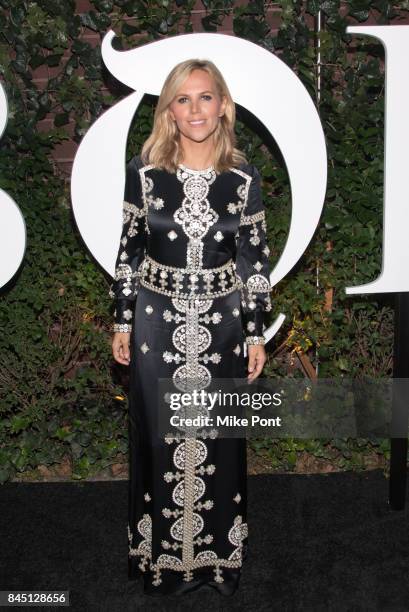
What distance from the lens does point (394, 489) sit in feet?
12.5

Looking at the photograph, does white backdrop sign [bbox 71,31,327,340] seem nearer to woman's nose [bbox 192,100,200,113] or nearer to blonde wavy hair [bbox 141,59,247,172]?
blonde wavy hair [bbox 141,59,247,172]

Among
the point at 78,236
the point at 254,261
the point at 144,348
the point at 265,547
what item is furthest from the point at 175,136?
the point at 265,547

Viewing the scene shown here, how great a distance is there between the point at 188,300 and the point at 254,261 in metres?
0.31

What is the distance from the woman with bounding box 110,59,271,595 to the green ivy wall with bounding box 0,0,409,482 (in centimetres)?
120

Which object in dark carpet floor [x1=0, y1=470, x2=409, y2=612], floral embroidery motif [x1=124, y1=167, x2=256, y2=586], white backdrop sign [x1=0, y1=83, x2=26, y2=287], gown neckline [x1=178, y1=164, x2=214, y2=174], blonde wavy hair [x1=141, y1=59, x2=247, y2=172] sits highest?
blonde wavy hair [x1=141, y1=59, x2=247, y2=172]

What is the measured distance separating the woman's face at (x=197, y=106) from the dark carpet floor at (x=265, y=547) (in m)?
1.97

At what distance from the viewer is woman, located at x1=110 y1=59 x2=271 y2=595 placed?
278 centimetres

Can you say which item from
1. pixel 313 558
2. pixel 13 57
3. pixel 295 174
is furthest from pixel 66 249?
pixel 313 558

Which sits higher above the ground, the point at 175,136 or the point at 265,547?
the point at 175,136

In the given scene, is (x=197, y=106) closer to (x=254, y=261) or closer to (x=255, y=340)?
(x=254, y=261)

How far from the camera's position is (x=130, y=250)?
2.87 metres

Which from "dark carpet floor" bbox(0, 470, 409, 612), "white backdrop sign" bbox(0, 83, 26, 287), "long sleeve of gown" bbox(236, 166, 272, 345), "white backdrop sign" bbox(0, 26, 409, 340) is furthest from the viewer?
"white backdrop sign" bbox(0, 83, 26, 287)

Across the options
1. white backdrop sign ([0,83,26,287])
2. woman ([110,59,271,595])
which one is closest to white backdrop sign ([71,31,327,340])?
white backdrop sign ([0,83,26,287])

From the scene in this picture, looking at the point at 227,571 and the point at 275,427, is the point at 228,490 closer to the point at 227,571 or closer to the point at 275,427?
the point at 227,571
